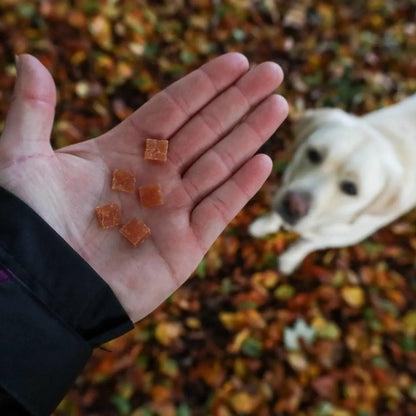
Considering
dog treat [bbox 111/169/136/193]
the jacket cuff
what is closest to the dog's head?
dog treat [bbox 111/169/136/193]

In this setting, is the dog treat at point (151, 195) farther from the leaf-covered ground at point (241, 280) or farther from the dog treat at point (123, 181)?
the leaf-covered ground at point (241, 280)

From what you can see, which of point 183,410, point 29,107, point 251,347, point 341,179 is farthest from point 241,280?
point 29,107

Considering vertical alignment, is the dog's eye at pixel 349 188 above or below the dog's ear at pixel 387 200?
above

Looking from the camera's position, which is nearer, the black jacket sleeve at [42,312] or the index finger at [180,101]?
the black jacket sleeve at [42,312]

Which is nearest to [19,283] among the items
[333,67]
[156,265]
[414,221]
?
[156,265]

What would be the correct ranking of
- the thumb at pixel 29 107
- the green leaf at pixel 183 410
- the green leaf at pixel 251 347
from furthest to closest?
the green leaf at pixel 251 347, the green leaf at pixel 183 410, the thumb at pixel 29 107

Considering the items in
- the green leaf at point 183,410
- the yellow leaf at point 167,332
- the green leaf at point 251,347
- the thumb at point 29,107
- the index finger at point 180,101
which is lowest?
the green leaf at point 251,347

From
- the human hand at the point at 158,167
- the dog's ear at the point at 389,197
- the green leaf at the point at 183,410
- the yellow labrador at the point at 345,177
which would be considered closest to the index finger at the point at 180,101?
the human hand at the point at 158,167

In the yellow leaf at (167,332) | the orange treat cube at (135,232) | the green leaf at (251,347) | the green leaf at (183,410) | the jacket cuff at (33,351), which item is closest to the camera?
the jacket cuff at (33,351)
